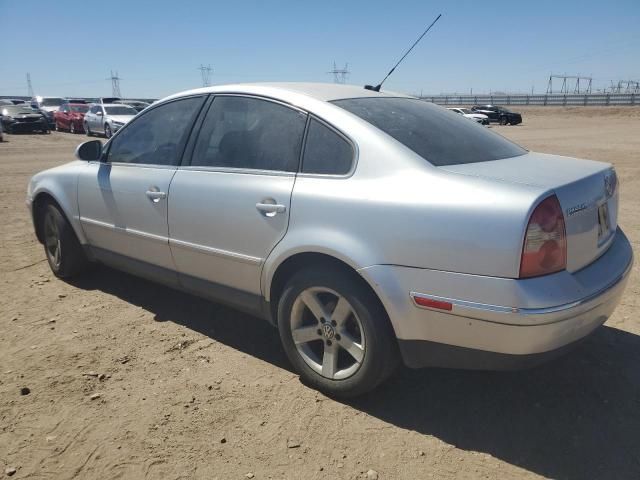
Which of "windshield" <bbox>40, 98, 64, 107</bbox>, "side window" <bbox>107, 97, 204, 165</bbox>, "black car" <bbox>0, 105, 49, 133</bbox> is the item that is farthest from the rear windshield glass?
"windshield" <bbox>40, 98, 64, 107</bbox>

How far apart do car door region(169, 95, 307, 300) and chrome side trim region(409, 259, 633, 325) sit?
99 cm

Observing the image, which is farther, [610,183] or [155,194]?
[155,194]

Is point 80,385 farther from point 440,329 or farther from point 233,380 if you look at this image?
point 440,329

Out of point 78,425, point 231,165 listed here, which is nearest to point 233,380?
point 78,425

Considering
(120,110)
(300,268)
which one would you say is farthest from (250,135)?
(120,110)

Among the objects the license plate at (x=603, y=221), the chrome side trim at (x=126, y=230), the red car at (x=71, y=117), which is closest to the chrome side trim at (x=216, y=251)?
the chrome side trim at (x=126, y=230)

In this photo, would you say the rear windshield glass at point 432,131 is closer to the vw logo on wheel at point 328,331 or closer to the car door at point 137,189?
the vw logo on wheel at point 328,331

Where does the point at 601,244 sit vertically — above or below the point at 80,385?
above

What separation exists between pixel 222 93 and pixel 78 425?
83.7 inches

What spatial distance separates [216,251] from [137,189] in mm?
911

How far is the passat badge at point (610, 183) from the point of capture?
2.71 meters

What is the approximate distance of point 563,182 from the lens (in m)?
2.39

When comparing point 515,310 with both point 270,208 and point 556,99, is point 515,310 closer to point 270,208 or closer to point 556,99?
point 270,208

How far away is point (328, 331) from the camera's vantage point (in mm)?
2807
